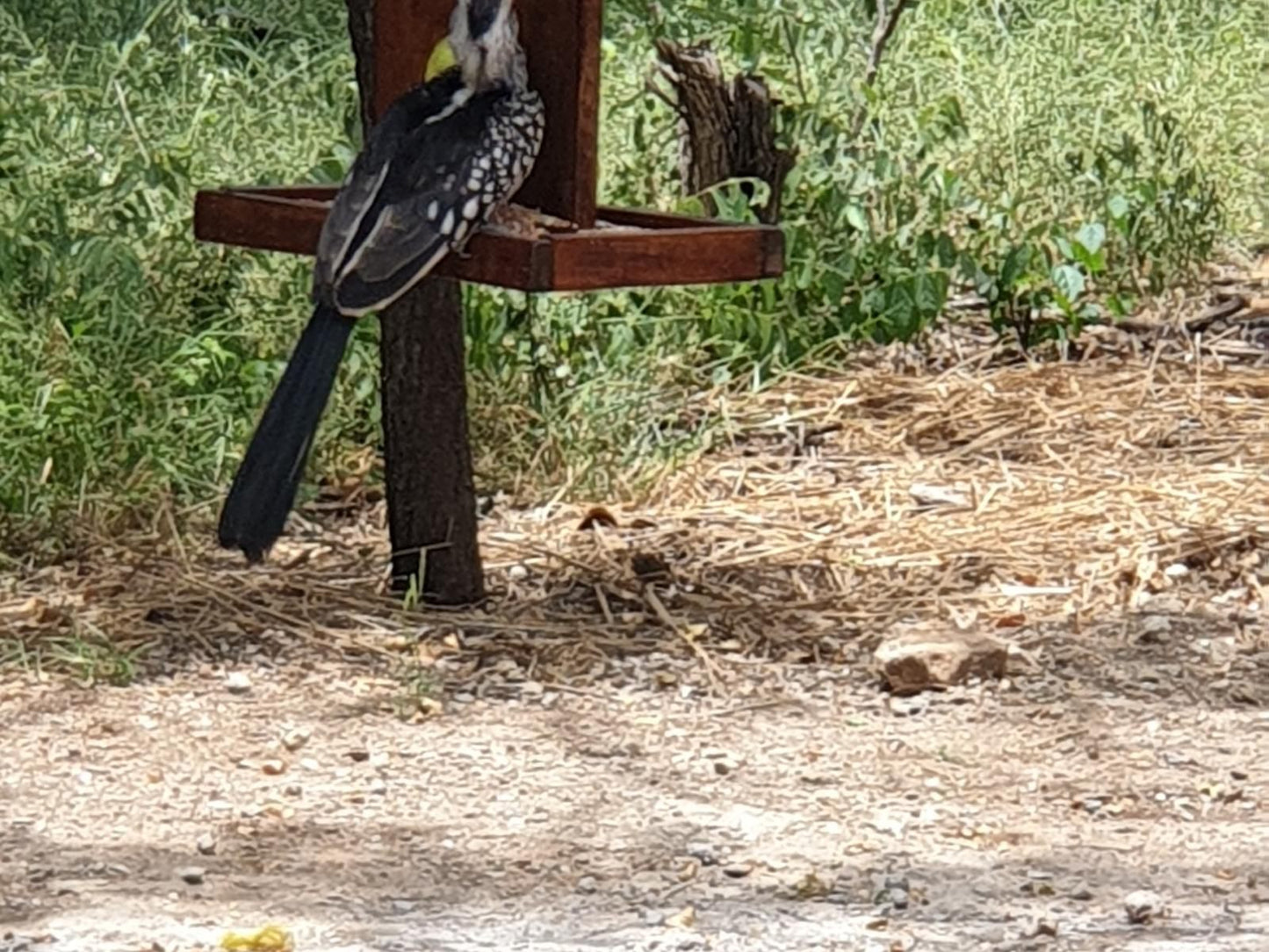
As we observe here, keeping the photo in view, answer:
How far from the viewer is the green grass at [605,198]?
5.80m

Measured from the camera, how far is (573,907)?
3607 millimetres

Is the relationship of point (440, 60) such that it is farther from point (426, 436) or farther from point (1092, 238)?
point (1092, 238)

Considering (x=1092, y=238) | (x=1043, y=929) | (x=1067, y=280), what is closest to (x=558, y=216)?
(x=1043, y=929)

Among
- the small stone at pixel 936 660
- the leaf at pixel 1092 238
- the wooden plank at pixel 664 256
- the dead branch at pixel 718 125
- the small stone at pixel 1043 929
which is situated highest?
the dead branch at pixel 718 125

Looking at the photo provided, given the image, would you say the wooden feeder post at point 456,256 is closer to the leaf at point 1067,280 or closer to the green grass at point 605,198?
the green grass at point 605,198

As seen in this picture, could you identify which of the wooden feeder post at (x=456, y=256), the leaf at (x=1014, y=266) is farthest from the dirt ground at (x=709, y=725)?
the leaf at (x=1014, y=266)

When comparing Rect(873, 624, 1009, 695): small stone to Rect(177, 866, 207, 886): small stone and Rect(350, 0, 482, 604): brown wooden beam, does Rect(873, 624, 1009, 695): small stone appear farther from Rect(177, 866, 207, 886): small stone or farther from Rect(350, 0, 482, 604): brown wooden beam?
Rect(177, 866, 207, 886): small stone

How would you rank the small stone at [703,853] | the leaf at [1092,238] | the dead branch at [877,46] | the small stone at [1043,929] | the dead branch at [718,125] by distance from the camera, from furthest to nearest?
the dead branch at [877,46] → the leaf at [1092,238] → the dead branch at [718,125] → the small stone at [703,853] → the small stone at [1043,929]

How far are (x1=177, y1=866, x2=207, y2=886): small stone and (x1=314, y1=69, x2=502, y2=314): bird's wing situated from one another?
0.99 metres

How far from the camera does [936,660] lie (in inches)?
182

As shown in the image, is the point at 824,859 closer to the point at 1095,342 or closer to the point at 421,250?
the point at 421,250

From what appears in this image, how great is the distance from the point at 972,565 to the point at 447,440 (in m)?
1.18

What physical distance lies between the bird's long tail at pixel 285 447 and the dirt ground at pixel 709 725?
1.26ft

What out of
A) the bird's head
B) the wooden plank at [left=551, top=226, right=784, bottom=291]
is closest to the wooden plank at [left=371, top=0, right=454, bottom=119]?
the bird's head
